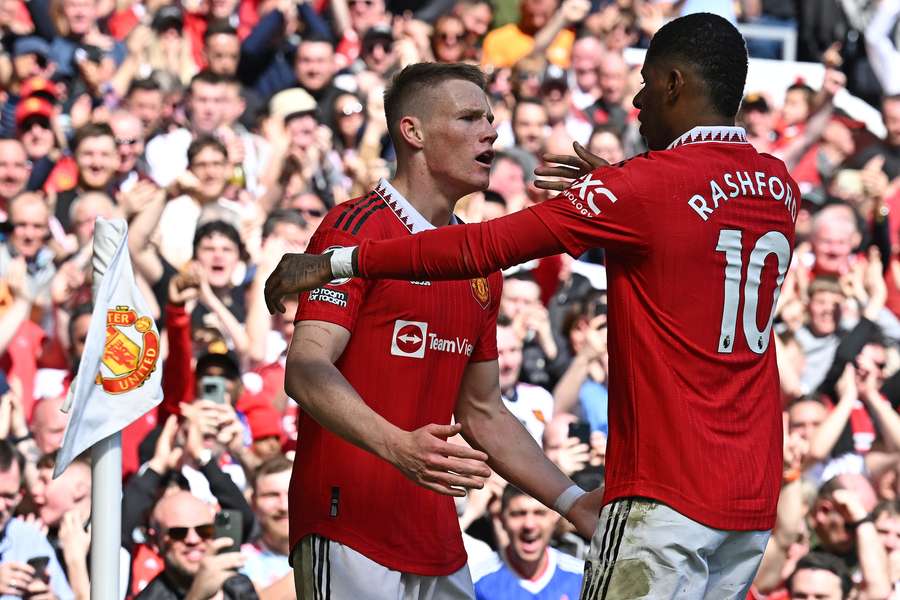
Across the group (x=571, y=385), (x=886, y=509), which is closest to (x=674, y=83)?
(x=571, y=385)

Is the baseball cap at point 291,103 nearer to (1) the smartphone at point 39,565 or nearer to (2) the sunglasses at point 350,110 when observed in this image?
(2) the sunglasses at point 350,110

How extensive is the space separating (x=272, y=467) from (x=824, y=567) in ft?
9.11

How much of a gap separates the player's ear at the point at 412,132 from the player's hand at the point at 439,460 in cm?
114

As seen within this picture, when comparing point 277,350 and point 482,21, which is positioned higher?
point 482,21

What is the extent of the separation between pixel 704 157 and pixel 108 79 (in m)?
6.89

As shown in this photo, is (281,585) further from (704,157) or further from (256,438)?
(704,157)

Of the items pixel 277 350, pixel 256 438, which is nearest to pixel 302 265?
pixel 256 438

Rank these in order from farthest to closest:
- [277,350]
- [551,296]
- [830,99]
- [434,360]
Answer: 1. [830,99]
2. [551,296]
3. [277,350]
4. [434,360]

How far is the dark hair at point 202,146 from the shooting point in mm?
9055

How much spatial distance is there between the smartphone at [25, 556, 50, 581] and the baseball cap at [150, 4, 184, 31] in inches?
174

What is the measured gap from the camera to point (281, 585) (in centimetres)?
698

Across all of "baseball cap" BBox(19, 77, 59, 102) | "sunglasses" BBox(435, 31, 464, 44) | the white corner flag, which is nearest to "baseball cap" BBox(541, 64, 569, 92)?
"sunglasses" BBox(435, 31, 464, 44)

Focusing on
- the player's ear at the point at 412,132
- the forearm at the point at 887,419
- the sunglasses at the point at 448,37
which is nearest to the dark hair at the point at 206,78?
the sunglasses at the point at 448,37

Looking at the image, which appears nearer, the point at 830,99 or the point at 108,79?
the point at 108,79
